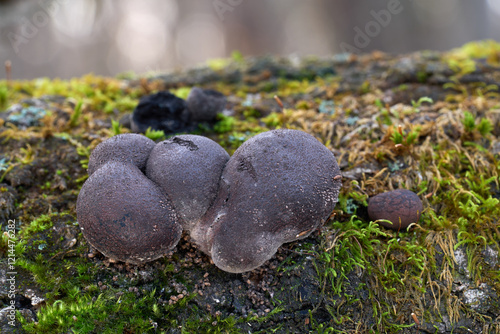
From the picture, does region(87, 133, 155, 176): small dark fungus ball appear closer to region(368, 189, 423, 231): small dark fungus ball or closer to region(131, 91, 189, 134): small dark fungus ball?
region(131, 91, 189, 134): small dark fungus ball

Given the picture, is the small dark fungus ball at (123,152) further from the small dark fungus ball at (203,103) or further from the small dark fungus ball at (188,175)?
the small dark fungus ball at (203,103)

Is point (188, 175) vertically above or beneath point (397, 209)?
above

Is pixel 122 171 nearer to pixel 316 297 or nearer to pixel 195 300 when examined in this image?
pixel 195 300

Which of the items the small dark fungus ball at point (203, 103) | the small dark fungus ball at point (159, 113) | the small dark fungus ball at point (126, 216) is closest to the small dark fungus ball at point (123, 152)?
the small dark fungus ball at point (126, 216)

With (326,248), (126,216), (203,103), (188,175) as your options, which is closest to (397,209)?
(326,248)

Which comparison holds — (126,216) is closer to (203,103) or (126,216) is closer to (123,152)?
(123,152)

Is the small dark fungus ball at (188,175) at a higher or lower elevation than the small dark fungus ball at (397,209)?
higher

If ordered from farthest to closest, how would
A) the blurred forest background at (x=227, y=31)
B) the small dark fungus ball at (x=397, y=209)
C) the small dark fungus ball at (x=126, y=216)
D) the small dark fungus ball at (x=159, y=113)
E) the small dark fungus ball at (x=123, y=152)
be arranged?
the blurred forest background at (x=227, y=31)
the small dark fungus ball at (x=159, y=113)
the small dark fungus ball at (x=397, y=209)
the small dark fungus ball at (x=123, y=152)
the small dark fungus ball at (x=126, y=216)
